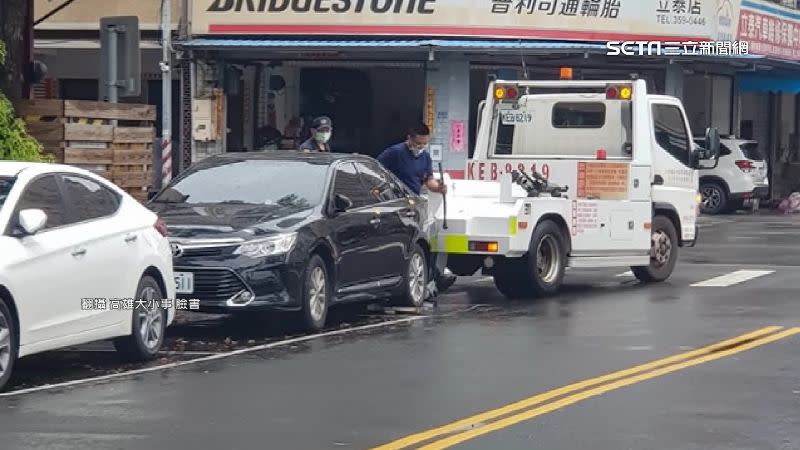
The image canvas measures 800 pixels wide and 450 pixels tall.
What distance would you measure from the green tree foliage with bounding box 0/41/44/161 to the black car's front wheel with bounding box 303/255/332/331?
337 centimetres

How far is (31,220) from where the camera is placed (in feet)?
35.5

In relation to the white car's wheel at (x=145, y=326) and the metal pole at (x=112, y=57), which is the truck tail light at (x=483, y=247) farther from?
the white car's wheel at (x=145, y=326)

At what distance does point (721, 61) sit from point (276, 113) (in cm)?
997

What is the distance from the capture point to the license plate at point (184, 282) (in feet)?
44.6

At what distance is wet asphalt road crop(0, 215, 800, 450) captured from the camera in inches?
358

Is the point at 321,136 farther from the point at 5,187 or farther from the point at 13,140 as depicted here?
the point at 5,187

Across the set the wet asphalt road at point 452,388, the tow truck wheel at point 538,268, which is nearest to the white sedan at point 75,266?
the wet asphalt road at point 452,388

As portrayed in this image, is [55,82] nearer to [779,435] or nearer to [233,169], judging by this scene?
[233,169]

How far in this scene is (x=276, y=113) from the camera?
33.1 m

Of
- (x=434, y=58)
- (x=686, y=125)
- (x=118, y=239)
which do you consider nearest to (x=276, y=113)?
(x=434, y=58)

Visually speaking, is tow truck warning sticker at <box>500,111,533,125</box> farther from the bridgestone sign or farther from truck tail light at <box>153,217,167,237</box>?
the bridgestone sign

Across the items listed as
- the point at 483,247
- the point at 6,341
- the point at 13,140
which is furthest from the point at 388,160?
the point at 6,341

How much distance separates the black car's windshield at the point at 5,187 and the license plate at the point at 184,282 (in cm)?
246
